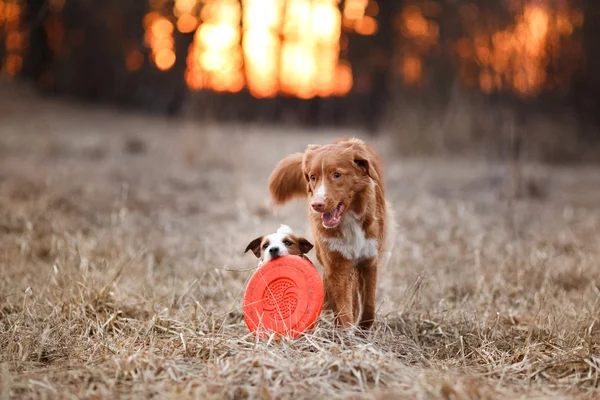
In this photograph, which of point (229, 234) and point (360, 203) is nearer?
point (360, 203)

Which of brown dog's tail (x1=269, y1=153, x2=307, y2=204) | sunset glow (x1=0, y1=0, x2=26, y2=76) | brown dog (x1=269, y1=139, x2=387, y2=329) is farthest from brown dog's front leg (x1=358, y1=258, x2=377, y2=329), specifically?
sunset glow (x1=0, y1=0, x2=26, y2=76)

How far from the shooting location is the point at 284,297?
11.8 ft

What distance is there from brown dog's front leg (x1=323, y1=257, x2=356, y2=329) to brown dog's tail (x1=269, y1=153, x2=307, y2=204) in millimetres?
832

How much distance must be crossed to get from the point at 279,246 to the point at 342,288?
0.51 metres

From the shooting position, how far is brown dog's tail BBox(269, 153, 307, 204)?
4184 millimetres

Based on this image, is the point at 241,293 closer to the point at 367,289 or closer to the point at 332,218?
the point at 367,289

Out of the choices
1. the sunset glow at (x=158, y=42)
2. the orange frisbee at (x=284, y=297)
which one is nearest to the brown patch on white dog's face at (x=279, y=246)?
the orange frisbee at (x=284, y=297)

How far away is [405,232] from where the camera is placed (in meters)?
6.89

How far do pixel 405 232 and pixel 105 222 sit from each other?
3388 millimetres

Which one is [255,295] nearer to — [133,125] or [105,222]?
[105,222]

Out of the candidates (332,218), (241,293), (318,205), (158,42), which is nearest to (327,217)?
(332,218)

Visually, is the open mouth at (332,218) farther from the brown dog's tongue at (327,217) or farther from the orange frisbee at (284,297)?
the orange frisbee at (284,297)

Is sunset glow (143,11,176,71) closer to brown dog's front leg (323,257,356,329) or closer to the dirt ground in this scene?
the dirt ground

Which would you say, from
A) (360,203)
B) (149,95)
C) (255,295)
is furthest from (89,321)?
(149,95)
